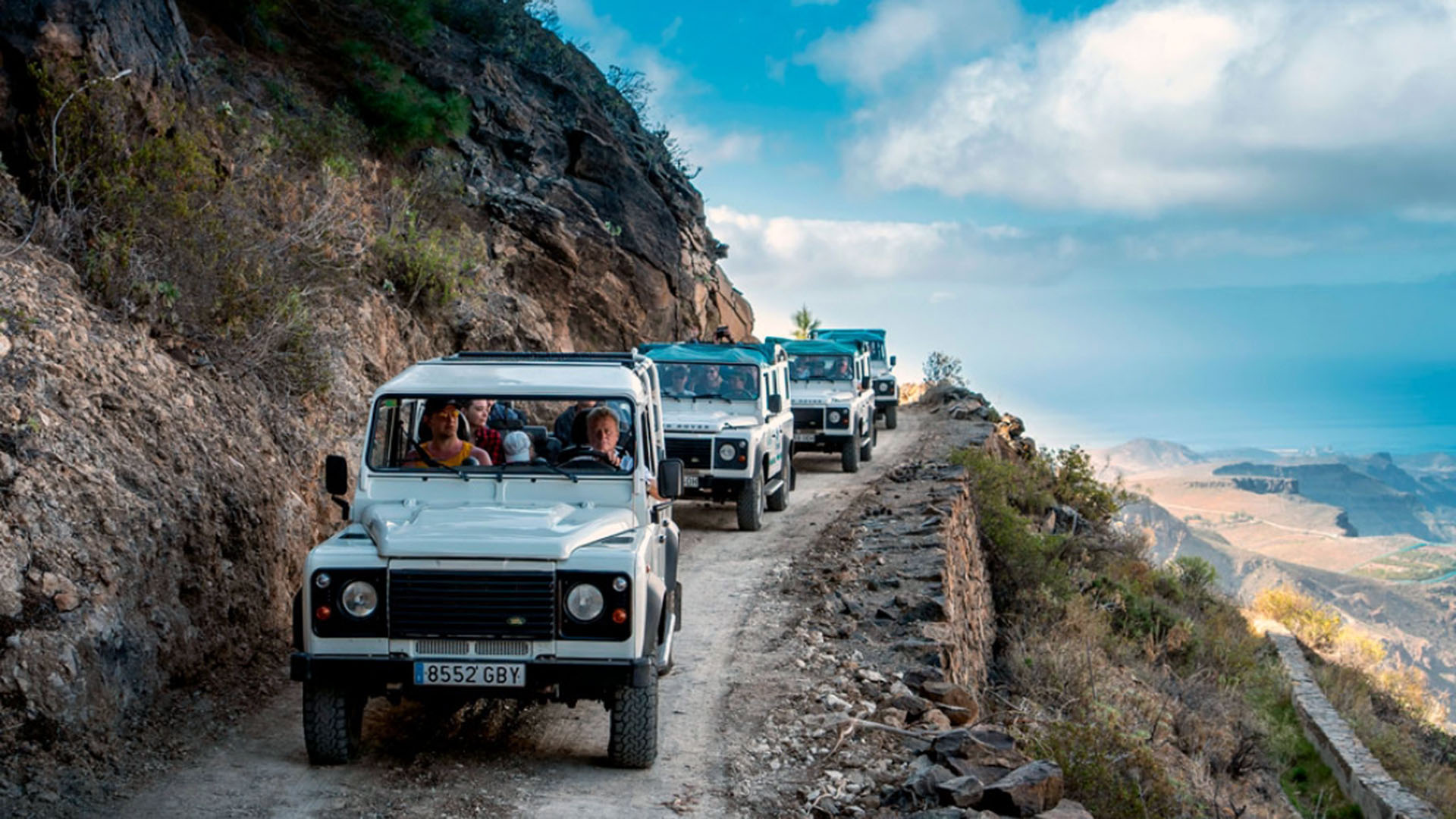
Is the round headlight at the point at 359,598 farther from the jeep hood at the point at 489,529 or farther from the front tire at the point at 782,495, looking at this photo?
the front tire at the point at 782,495

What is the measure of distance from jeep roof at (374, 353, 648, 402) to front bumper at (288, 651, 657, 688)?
168 centimetres

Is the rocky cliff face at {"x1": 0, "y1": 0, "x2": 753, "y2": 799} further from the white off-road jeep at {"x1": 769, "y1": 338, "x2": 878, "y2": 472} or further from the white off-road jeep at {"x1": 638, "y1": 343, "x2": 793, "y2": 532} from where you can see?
the white off-road jeep at {"x1": 769, "y1": 338, "x2": 878, "y2": 472}

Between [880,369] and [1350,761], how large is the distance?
13607 millimetres

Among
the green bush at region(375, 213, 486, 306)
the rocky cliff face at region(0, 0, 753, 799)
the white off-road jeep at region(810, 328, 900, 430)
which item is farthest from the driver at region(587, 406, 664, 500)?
the white off-road jeep at region(810, 328, 900, 430)

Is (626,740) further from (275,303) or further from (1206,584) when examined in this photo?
(1206,584)

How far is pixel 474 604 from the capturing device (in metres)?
5.45

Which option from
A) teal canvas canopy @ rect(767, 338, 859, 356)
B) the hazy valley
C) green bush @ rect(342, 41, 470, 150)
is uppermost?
green bush @ rect(342, 41, 470, 150)

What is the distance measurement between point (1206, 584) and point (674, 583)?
24.4 m

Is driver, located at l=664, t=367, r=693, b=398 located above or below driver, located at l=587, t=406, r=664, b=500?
above

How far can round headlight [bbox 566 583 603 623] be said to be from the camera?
5.46 m

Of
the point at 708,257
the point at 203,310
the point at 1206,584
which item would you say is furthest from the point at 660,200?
the point at 203,310

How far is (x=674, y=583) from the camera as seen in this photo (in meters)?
7.26

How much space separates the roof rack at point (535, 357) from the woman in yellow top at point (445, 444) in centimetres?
46

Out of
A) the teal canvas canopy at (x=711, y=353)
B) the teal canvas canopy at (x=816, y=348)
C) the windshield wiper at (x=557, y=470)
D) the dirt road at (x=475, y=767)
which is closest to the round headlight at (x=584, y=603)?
the dirt road at (x=475, y=767)
